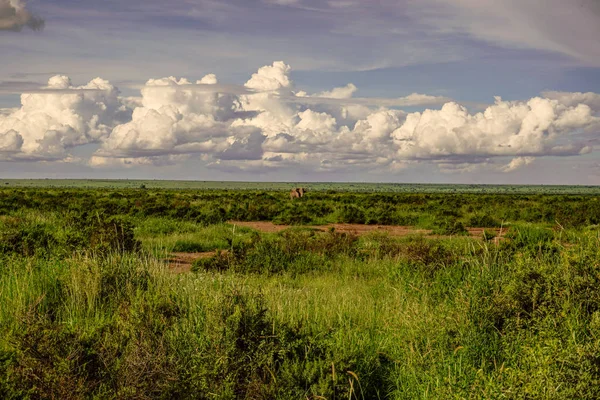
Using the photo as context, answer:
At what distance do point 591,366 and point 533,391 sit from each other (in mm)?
647

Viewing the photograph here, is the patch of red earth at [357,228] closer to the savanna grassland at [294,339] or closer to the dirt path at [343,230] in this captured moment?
the dirt path at [343,230]

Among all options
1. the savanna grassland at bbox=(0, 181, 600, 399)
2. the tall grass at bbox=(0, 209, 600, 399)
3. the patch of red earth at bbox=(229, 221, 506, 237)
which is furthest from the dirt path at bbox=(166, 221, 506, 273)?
the tall grass at bbox=(0, 209, 600, 399)

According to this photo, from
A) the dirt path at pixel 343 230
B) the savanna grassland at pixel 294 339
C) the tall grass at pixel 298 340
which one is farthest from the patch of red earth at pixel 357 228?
the tall grass at pixel 298 340

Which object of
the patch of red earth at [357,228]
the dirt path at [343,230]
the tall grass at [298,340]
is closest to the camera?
the tall grass at [298,340]

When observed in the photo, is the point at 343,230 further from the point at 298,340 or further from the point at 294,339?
the point at 298,340

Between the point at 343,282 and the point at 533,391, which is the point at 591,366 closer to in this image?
the point at 533,391

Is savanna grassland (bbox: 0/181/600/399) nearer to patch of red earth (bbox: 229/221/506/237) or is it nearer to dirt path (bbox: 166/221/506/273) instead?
dirt path (bbox: 166/221/506/273)

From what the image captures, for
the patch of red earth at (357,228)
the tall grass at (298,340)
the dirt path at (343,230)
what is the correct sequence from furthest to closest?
the patch of red earth at (357,228) → the dirt path at (343,230) → the tall grass at (298,340)

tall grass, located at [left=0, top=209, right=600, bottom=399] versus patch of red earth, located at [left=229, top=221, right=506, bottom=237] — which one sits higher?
tall grass, located at [left=0, top=209, right=600, bottom=399]

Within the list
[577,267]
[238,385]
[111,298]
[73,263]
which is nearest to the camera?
[238,385]

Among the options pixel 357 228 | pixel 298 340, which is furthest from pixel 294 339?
pixel 357 228

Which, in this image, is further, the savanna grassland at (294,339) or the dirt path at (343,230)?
the dirt path at (343,230)

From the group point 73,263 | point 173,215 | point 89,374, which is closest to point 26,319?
point 89,374

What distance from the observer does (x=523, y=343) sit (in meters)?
5.76
